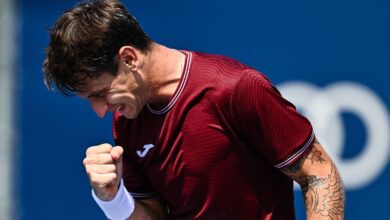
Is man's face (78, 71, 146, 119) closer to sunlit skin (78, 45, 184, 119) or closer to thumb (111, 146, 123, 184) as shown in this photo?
sunlit skin (78, 45, 184, 119)

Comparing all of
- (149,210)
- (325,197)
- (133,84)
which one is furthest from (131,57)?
(325,197)

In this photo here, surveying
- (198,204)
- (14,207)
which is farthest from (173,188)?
(14,207)

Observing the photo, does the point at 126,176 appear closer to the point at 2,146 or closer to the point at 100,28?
the point at 100,28

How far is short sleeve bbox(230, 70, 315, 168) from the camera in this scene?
96.8 inches

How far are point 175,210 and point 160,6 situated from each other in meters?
2.23

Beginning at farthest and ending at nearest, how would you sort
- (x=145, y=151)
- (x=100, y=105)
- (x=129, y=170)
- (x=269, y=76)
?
(x=269, y=76), (x=129, y=170), (x=145, y=151), (x=100, y=105)

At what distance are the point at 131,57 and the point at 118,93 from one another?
0.12 meters

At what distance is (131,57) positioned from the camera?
8.39ft

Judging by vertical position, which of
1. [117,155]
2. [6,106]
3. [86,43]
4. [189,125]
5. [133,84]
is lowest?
[6,106]

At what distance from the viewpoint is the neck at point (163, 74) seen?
261cm

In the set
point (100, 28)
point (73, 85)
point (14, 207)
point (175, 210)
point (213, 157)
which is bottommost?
point (14, 207)

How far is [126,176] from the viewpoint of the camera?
2877mm

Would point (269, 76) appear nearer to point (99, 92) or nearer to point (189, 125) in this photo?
point (189, 125)

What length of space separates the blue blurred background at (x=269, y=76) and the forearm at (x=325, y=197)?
1754 mm
